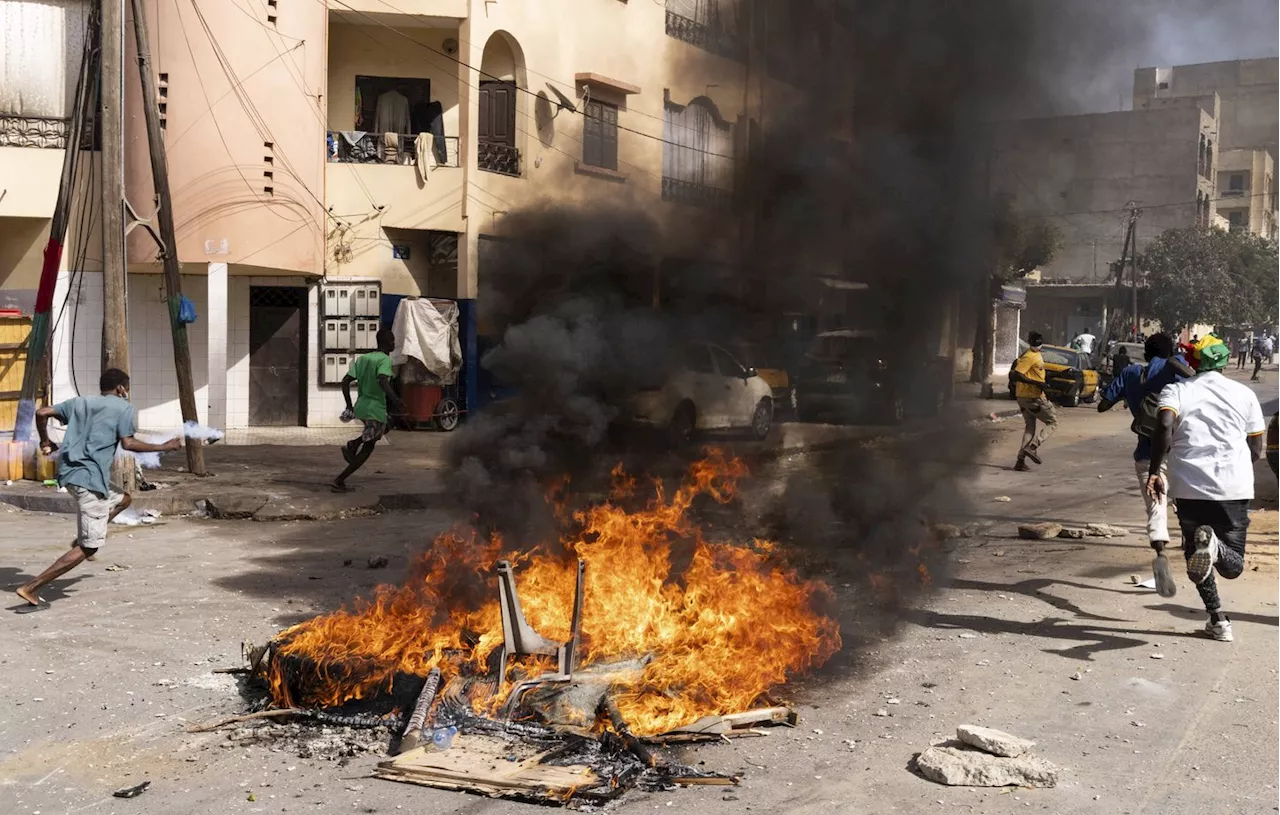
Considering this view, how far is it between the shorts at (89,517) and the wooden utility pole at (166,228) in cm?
539

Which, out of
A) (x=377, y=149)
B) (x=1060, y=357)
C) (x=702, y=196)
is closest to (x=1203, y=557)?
(x=702, y=196)

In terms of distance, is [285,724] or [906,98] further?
[906,98]

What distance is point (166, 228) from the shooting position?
13156 mm

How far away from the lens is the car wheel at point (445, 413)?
65.0ft

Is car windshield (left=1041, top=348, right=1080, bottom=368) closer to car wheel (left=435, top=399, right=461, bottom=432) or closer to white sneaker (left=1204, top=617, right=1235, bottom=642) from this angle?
car wheel (left=435, top=399, right=461, bottom=432)

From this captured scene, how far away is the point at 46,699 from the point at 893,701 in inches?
158

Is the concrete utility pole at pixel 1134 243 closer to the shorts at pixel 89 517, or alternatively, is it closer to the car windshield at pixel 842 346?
the car windshield at pixel 842 346

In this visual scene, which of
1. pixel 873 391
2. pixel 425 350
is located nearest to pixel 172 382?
pixel 425 350

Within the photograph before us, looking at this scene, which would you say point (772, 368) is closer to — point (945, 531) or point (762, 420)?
point (762, 420)

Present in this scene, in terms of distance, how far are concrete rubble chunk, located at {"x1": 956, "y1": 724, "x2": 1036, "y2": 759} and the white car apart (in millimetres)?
2263

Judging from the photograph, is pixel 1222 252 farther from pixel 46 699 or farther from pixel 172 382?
pixel 46 699

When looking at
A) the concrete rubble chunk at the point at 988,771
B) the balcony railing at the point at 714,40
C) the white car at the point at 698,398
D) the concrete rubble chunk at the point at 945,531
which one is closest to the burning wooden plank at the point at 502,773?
the concrete rubble chunk at the point at 988,771

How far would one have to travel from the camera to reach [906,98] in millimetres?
7855

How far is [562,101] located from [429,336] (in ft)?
15.0
